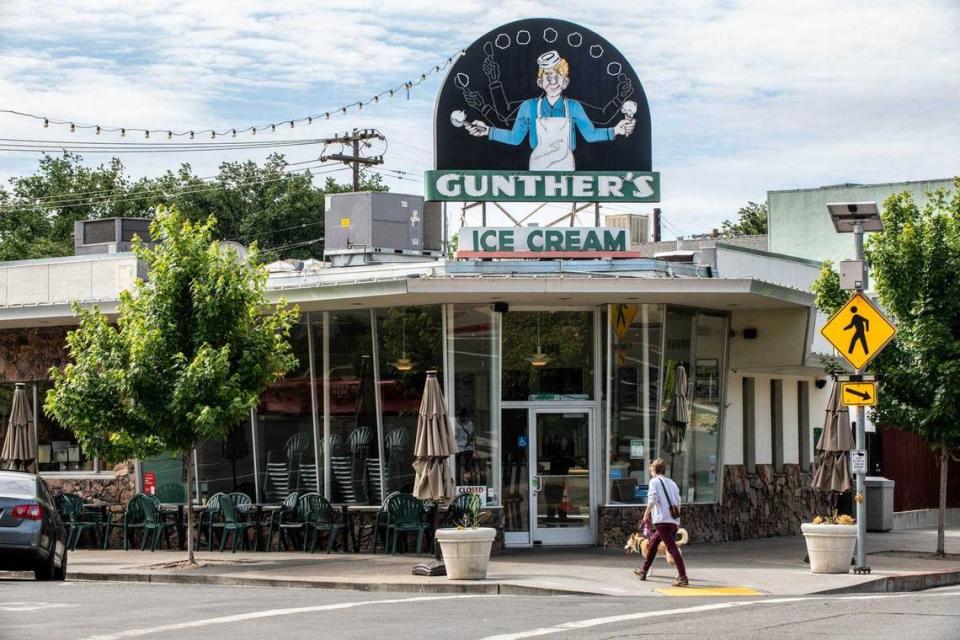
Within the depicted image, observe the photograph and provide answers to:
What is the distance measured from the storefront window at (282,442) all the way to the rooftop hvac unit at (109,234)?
278 inches

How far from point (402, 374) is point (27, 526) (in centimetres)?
767

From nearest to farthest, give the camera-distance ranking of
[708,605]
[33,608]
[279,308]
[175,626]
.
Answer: [175,626] < [33,608] < [708,605] < [279,308]

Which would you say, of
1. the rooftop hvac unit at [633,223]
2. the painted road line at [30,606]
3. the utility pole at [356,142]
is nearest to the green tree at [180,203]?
the utility pole at [356,142]

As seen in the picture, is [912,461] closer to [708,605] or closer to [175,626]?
[708,605]

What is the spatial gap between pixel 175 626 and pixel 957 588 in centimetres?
1087

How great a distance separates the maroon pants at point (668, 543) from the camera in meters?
17.8

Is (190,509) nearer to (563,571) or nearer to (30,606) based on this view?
(563,571)

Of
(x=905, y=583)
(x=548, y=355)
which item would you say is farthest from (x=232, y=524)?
(x=905, y=583)

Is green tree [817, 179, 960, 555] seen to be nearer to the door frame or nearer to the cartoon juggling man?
the door frame

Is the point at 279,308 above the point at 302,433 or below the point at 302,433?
above

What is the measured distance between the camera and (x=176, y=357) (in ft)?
68.9

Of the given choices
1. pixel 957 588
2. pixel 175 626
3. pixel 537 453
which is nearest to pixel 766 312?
pixel 537 453

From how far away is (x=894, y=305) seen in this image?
2286 cm

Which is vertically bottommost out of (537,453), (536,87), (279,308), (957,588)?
(957,588)
